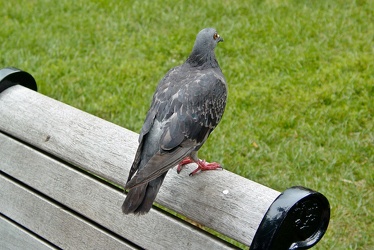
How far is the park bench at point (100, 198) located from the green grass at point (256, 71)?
5.79 ft

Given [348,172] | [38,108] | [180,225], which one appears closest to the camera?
[180,225]

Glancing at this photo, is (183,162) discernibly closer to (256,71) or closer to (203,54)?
(203,54)

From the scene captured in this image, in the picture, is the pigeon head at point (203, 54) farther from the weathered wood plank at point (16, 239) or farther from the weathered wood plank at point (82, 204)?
the weathered wood plank at point (16, 239)

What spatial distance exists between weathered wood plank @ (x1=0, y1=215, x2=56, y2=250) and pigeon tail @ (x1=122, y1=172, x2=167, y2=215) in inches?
27.9

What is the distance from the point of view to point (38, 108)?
10.2 ft

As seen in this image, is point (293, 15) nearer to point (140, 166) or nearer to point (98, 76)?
point (98, 76)

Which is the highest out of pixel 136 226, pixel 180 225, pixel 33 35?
pixel 180 225

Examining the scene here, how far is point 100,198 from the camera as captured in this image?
2.80 m

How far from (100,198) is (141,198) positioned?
14.4 inches

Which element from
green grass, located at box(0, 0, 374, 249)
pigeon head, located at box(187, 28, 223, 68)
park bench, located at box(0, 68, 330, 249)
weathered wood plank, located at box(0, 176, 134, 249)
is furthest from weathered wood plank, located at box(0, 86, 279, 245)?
green grass, located at box(0, 0, 374, 249)

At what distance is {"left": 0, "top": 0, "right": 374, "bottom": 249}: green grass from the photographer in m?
4.75

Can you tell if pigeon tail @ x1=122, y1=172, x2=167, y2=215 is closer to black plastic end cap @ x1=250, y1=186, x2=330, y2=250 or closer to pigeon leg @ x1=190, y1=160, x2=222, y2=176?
pigeon leg @ x1=190, y1=160, x2=222, y2=176

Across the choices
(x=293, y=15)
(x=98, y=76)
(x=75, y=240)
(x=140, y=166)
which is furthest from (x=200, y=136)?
(x=293, y=15)

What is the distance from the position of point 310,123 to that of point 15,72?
2728 mm
